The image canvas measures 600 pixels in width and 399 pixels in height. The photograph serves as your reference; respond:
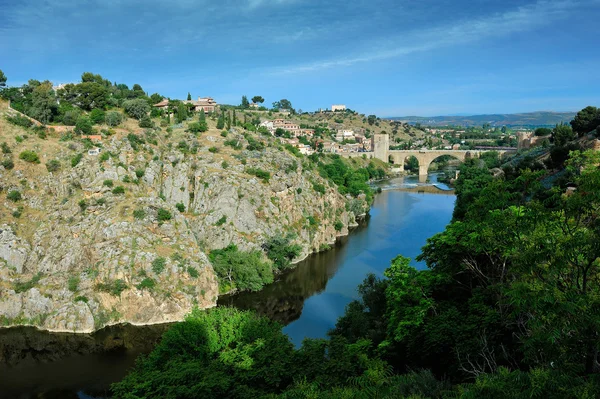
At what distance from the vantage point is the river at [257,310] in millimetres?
24266

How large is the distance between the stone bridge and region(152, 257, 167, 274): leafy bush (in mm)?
80997

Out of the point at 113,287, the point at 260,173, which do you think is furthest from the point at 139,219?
the point at 260,173

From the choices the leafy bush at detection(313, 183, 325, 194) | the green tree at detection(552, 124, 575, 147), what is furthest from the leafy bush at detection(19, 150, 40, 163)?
the green tree at detection(552, 124, 575, 147)

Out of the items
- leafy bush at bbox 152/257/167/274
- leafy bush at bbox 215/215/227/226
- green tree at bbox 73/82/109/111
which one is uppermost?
green tree at bbox 73/82/109/111

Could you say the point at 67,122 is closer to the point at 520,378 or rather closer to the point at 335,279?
the point at 335,279

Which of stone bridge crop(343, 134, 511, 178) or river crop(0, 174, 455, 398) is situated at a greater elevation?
stone bridge crop(343, 134, 511, 178)

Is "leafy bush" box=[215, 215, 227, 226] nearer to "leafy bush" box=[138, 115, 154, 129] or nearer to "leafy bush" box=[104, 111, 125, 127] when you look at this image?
"leafy bush" box=[138, 115, 154, 129]

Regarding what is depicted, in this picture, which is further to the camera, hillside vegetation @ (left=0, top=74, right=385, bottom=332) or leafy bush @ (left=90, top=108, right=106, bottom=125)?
leafy bush @ (left=90, top=108, right=106, bottom=125)

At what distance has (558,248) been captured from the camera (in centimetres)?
934

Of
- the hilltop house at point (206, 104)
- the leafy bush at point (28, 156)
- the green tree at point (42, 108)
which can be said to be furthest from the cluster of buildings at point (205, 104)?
the leafy bush at point (28, 156)

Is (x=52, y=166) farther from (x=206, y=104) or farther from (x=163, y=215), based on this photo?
(x=206, y=104)

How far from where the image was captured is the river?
955 inches

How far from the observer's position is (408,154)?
118m

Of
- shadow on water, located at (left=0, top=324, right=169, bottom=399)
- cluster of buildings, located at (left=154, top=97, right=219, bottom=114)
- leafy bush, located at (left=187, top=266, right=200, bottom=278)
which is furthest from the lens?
cluster of buildings, located at (left=154, top=97, right=219, bottom=114)
